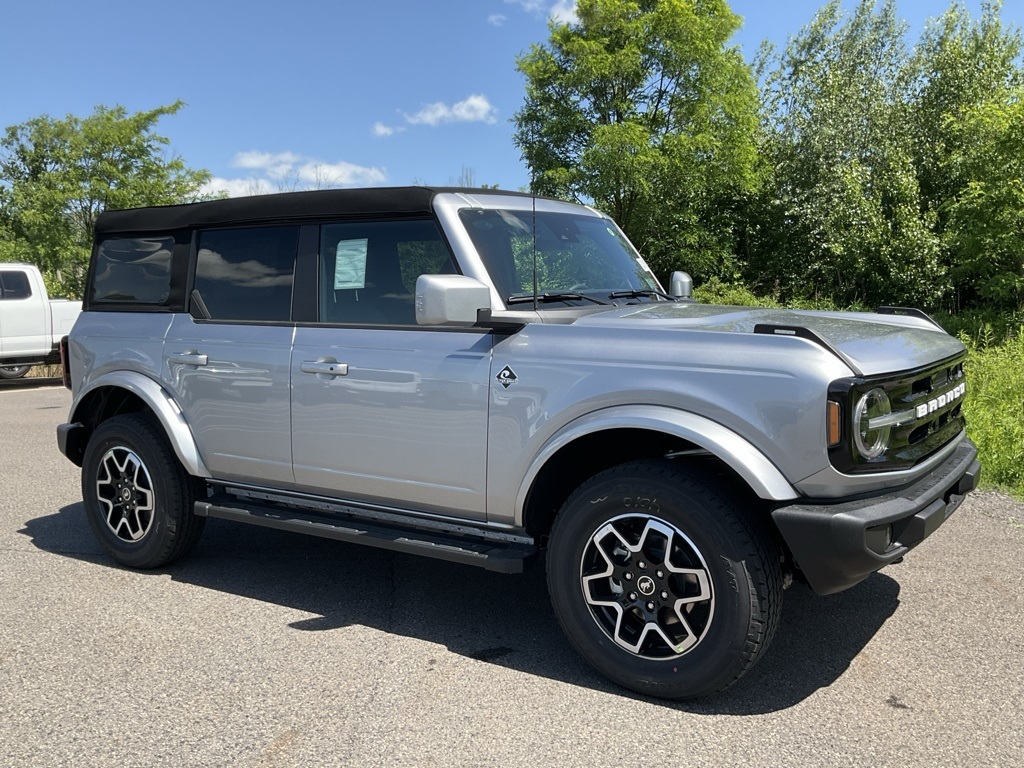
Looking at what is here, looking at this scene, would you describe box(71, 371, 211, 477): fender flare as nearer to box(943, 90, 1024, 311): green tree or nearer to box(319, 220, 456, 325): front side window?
box(319, 220, 456, 325): front side window

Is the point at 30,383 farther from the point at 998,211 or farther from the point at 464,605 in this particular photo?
the point at 998,211

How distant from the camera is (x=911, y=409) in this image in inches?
127

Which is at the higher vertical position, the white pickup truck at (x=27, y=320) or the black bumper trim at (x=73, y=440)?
the white pickup truck at (x=27, y=320)

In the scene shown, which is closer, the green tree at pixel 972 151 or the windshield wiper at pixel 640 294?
the windshield wiper at pixel 640 294

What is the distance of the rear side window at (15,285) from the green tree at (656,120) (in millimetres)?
17362

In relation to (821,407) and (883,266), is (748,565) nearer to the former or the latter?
(821,407)

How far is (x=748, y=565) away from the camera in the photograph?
122 inches

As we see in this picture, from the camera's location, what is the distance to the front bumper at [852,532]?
9.56 ft

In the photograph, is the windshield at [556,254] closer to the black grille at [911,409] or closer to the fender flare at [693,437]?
the fender flare at [693,437]

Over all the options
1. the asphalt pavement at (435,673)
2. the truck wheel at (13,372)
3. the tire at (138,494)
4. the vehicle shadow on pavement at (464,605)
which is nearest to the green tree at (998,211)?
the asphalt pavement at (435,673)

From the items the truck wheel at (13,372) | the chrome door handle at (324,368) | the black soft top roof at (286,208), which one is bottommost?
the truck wheel at (13,372)

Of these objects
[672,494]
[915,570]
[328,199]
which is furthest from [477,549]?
[915,570]

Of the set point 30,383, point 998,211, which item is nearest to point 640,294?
point 998,211

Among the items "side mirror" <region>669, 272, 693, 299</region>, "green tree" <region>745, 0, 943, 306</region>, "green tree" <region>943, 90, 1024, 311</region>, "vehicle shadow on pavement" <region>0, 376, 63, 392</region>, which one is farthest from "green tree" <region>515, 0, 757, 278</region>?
"side mirror" <region>669, 272, 693, 299</region>
